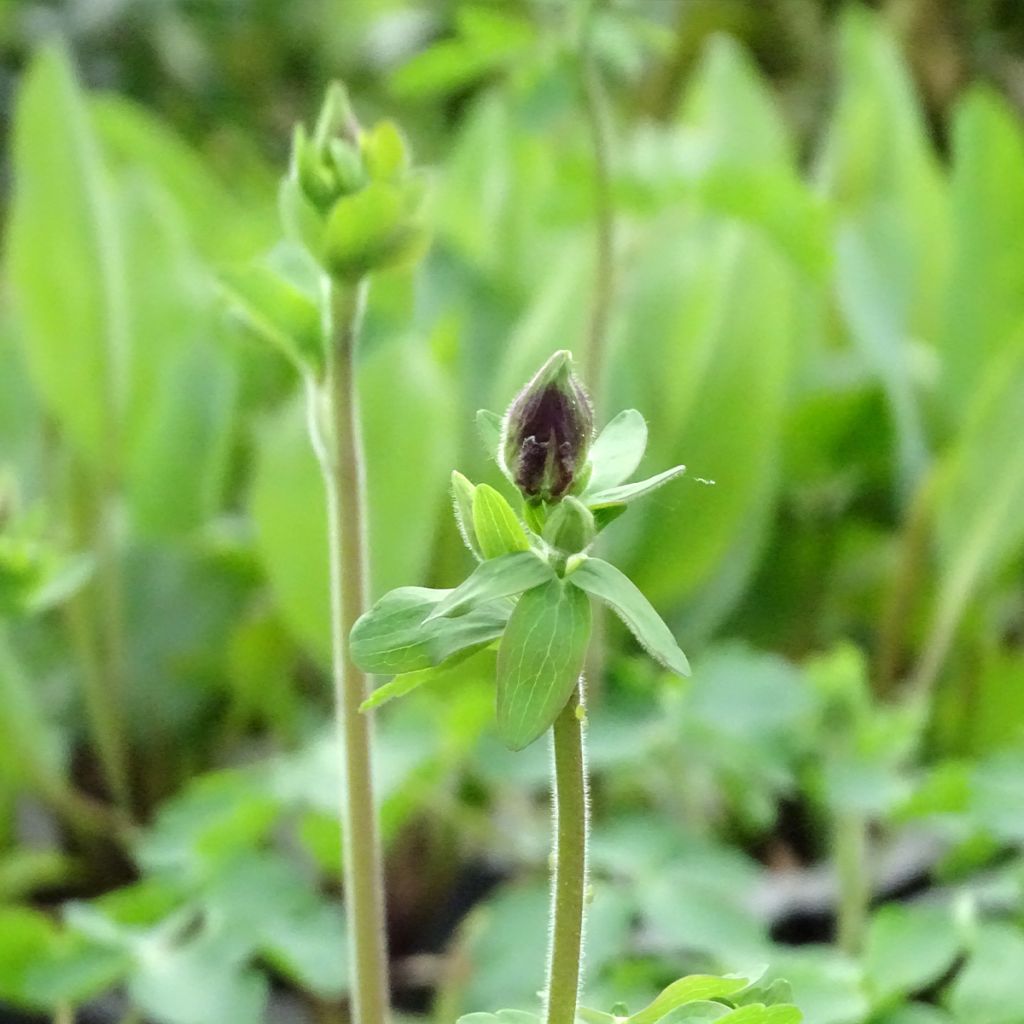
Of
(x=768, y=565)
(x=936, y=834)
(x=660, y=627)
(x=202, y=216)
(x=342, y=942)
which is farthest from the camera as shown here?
(x=202, y=216)

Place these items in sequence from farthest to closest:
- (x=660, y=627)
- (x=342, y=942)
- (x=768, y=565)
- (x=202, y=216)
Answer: (x=202, y=216) → (x=768, y=565) → (x=342, y=942) → (x=660, y=627)

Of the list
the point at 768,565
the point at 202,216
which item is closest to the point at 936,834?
the point at 768,565

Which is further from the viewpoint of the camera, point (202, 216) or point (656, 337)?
point (202, 216)

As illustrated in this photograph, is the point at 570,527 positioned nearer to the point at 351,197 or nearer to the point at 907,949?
the point at 351,197

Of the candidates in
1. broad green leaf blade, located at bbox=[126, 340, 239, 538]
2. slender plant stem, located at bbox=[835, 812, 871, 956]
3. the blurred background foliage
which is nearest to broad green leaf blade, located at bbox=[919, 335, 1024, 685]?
the blurred background foliage

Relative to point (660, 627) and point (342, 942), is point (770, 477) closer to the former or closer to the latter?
point (342, 942)

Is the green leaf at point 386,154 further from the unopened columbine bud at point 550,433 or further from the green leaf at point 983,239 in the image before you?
the green leaf at point 983,239

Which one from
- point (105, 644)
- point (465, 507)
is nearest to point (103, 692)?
point (105, 644)

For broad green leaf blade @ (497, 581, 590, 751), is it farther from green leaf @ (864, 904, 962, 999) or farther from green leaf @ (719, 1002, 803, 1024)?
green leaf @ (864, 904, 962, 999)
